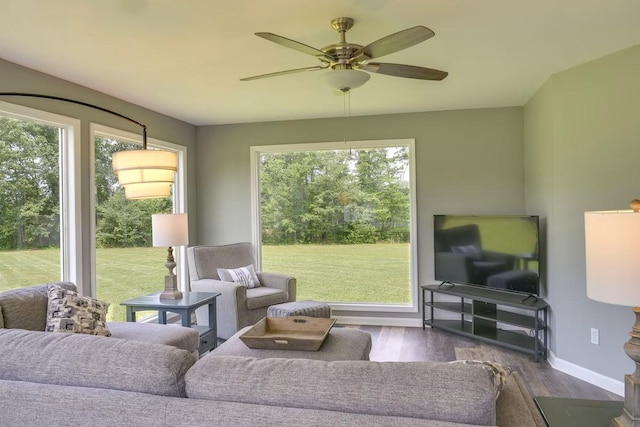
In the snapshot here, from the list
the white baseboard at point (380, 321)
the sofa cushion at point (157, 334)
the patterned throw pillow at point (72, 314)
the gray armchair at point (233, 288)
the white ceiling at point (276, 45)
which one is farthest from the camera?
the white baseboard at point (380, 321)

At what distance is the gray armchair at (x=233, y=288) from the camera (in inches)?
163

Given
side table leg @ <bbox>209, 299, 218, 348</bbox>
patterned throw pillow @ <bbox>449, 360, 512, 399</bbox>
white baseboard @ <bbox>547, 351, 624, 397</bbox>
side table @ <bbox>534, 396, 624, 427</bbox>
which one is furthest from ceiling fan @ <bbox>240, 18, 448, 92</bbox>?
white baseboard @ <bbox>547, 351, 624, 397</bbox>

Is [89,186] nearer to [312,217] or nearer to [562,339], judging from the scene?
[312,217]

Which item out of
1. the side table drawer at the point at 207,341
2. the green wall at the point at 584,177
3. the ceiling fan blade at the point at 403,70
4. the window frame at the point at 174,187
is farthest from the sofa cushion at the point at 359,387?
the window frame at the point at 174,187

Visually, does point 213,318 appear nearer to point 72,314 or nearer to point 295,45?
point 72,314

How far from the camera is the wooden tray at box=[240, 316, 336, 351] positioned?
95.3 inches

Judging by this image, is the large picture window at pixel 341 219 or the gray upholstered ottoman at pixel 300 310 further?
the large picture window at pixel 341 219

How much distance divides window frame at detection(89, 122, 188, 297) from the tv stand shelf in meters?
2.95

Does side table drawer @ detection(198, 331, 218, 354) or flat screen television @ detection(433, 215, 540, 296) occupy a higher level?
flat screen television @ detection(433, 215, 540, 296)

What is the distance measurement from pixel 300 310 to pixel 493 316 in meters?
2.02

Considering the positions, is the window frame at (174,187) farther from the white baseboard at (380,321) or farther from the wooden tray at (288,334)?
the white baseboard at (380,321)

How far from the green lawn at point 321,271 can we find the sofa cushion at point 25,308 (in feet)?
4.80

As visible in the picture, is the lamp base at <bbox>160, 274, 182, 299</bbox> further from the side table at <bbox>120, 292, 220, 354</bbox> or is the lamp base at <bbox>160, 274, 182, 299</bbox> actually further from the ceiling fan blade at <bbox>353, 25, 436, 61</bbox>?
the ceiling fan blade at <bbox>353, 25, 436, 61</bbox>

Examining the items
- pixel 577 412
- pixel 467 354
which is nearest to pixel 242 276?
pixel 467 354
